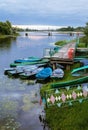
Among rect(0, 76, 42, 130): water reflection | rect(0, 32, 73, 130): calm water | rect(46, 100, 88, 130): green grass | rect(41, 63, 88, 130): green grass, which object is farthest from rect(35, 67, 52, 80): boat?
rect(46, 100, 88, 130): green grass

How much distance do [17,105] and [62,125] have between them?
6.83 metres

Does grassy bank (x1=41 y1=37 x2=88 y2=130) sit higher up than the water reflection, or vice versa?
grassy bank (x1=41 y1=37 x2=88 y2=130)

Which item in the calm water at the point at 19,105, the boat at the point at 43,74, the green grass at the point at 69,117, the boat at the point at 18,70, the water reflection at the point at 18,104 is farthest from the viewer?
the boat at the point at 18,70

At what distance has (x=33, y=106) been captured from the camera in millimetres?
23922

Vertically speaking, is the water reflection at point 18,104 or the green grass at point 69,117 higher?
the green grass at point 69,117

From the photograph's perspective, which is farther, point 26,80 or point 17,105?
point 26,80

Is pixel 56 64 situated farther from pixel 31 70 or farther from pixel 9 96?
pixel 9 96

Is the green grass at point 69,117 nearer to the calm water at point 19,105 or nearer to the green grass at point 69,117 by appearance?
the green grass at point 69,117

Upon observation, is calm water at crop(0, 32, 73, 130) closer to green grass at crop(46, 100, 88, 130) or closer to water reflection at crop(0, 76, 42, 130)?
water reflection at crop(0, 76, 42, 130)

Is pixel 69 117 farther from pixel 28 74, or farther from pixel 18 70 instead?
pixel 18 70

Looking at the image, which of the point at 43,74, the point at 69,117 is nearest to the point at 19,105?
the point at 69,117

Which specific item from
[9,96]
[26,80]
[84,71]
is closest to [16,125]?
[9,96]

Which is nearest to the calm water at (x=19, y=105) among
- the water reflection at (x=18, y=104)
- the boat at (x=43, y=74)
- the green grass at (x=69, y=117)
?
the water reflection at (x=18, y=104)

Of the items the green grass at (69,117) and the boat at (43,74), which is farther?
the boat at (43,74)
